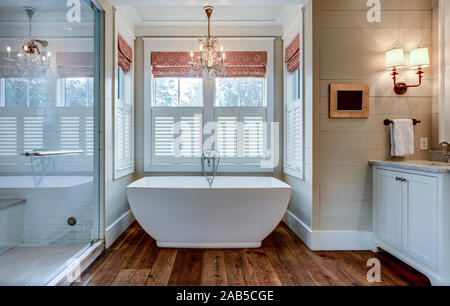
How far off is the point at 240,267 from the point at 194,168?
62.3 inches

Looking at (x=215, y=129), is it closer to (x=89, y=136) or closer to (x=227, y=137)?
(x=227, y=137)

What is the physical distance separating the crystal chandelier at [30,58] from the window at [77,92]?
0.19m

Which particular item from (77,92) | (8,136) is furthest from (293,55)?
(8,136)

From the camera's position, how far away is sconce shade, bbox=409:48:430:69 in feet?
7.51

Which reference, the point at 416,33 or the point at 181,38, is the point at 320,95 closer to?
the point at 416,33

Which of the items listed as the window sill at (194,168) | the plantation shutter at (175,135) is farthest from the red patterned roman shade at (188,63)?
the window sill at (194,168)

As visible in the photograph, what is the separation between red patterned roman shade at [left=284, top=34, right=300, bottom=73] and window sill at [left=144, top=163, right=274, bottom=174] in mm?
1335

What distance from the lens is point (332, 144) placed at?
8.15 feet

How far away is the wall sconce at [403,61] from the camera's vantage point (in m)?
2.29

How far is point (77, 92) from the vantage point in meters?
2.22

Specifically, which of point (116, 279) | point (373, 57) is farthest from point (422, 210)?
point (116, 279)

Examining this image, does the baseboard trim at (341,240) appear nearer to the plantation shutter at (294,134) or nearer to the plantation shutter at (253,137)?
the plantation shutter at (294,134)

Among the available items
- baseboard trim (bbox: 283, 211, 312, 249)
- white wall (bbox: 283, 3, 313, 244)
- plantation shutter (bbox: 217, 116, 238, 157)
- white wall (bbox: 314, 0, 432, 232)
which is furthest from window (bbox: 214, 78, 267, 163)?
white wall (bbox: 314, 0, 432, 232)

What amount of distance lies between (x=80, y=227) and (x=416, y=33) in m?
3.68
